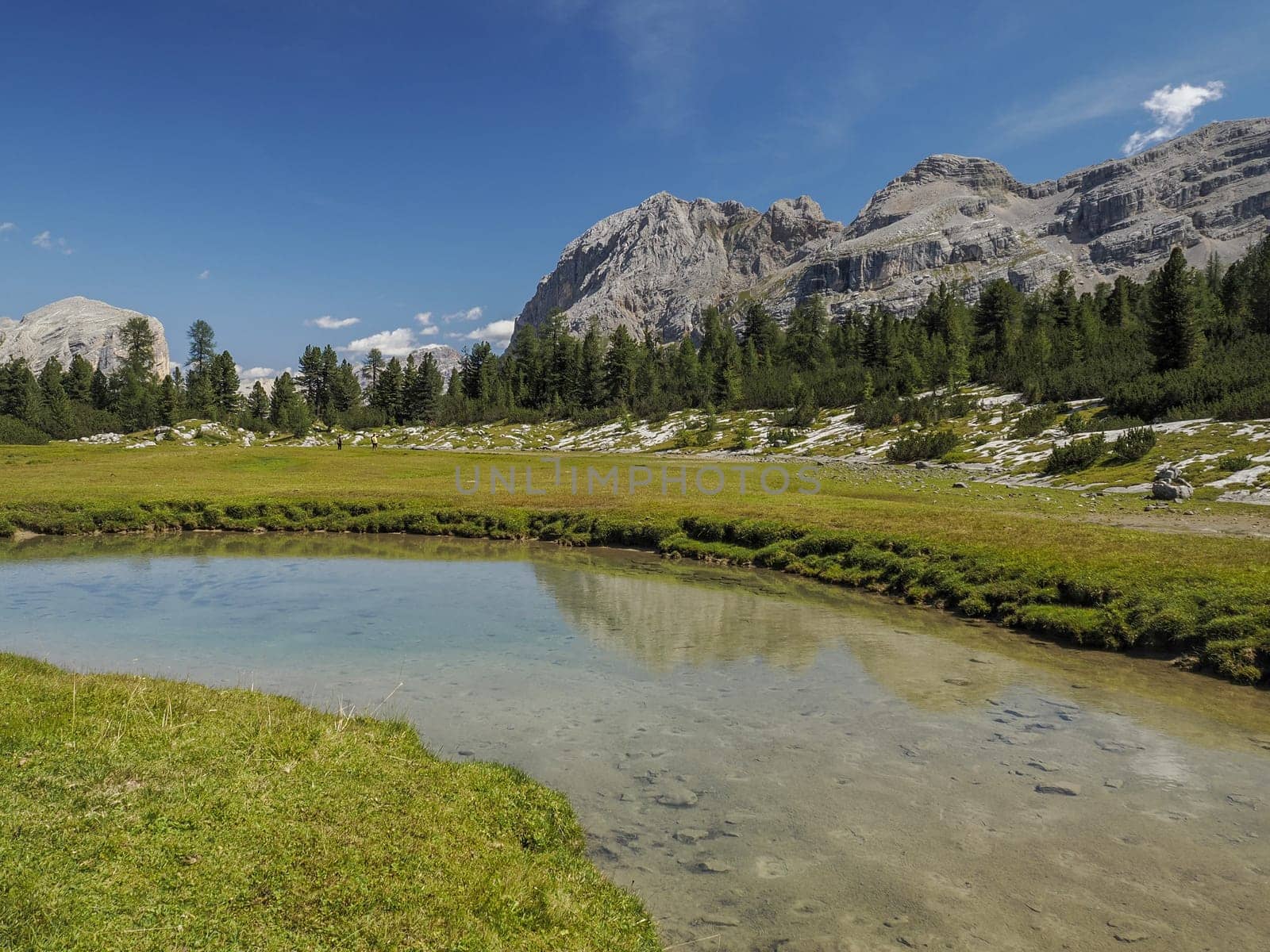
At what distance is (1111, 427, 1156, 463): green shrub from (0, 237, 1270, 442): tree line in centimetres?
905

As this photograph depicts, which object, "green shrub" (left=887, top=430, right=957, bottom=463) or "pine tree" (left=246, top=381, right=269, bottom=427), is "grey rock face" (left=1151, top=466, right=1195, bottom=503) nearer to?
"green shrub" (left=887, top=430, right=957, bottom=463)

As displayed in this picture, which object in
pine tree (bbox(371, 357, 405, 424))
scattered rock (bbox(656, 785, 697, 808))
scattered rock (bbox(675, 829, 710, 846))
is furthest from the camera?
pine tree (bbox(371, 357, 405, 424))

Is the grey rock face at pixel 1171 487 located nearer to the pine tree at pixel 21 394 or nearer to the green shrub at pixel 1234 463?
the green shrub at pixel 1234 463

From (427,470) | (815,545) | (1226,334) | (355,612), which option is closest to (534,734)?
(355,612)

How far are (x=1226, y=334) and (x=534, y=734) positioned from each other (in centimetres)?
10291

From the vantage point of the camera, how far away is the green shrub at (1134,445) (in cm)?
4367

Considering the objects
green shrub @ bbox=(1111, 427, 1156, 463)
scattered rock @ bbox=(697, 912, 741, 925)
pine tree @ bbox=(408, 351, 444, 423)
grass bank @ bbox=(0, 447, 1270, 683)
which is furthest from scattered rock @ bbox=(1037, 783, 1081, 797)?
pine tree @ bbox=(408, 351, 444, 423)

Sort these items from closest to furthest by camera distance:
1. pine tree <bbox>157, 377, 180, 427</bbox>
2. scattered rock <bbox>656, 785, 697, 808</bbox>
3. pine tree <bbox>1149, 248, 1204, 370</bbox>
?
scattered rock <bbox>656, 785, 697, 808</bbox> → pine tree <bbox>1149, 248, 1204, 370</bbox> → pine tree <bbox>157, 377, 180, 427</bbox>

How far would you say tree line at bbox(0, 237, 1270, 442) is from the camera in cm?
6844

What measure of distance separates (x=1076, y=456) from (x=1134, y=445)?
328 centimetres

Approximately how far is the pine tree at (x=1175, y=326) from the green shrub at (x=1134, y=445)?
31308 millimetres

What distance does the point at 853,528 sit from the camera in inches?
1139

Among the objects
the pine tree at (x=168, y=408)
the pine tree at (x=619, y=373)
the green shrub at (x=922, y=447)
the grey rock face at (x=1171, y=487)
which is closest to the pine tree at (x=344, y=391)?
the pine tree at (x=168, y=408)

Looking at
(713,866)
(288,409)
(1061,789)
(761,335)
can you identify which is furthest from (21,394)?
(1061,789)
